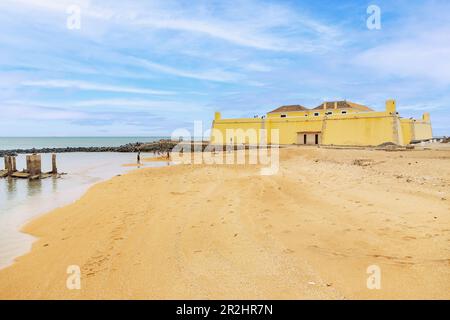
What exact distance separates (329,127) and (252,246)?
108 ft

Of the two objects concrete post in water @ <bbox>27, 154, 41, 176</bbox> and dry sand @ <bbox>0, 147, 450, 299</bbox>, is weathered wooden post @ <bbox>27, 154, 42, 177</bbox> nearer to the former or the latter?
concrete post in water @ <bbox>27, 154, 41, 176</bbox>

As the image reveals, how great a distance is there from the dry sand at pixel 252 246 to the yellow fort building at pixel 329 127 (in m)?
22.8

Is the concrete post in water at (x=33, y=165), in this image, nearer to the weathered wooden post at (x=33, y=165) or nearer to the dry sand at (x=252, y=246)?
the weathered wooden post at (x=33, y=165)

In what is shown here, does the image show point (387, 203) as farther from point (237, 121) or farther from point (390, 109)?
point (237, 121)

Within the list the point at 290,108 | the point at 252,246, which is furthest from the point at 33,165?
the point at 290,108

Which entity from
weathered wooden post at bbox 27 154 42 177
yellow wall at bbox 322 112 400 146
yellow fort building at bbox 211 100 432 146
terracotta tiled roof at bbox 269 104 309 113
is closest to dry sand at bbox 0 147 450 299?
weathered wooden post at bbox 27 154 42 177

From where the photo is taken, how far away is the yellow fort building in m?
31.5

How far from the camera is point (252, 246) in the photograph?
5.44 m

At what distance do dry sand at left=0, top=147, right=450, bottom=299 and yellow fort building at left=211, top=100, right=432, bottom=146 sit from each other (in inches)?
896

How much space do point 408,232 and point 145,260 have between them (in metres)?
4.47

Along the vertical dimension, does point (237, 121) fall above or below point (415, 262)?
above

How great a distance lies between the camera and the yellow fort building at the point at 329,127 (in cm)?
3148
